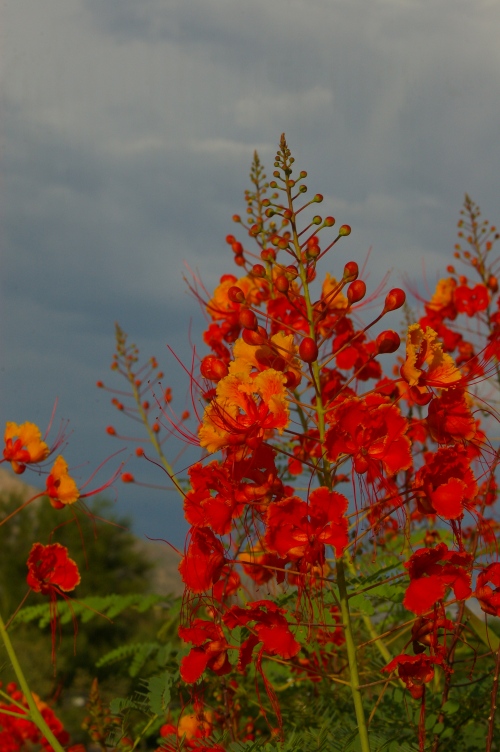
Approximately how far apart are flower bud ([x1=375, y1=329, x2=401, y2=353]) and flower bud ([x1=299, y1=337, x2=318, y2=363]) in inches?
7.4

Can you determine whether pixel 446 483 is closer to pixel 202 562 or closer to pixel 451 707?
pixel 202 562

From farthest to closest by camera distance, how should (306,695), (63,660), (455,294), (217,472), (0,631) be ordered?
(63,660), (455,294), (306,695), (0,631), (217,472)

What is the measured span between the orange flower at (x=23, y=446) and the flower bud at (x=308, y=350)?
3.91 feet

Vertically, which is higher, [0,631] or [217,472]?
[217,472]

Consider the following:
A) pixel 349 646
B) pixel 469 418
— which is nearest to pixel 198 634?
pixel 349 646

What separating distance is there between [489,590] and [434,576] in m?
0.24

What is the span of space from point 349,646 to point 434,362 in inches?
27.4

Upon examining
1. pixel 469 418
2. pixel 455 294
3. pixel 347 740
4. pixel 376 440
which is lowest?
pixel 347 740

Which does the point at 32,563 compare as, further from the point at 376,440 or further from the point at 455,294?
the point at 455,294

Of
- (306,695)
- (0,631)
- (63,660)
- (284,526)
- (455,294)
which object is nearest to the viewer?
(284,526)

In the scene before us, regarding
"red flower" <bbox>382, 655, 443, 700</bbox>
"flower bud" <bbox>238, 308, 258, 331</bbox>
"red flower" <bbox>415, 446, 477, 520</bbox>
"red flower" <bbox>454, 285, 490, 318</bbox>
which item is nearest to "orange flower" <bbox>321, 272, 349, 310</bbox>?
"flower bud" <bbox>238, 308, 258, 331</bbox>

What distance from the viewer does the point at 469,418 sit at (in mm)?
1989

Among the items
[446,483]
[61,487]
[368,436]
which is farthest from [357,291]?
[61,487]

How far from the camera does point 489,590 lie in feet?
6.52
